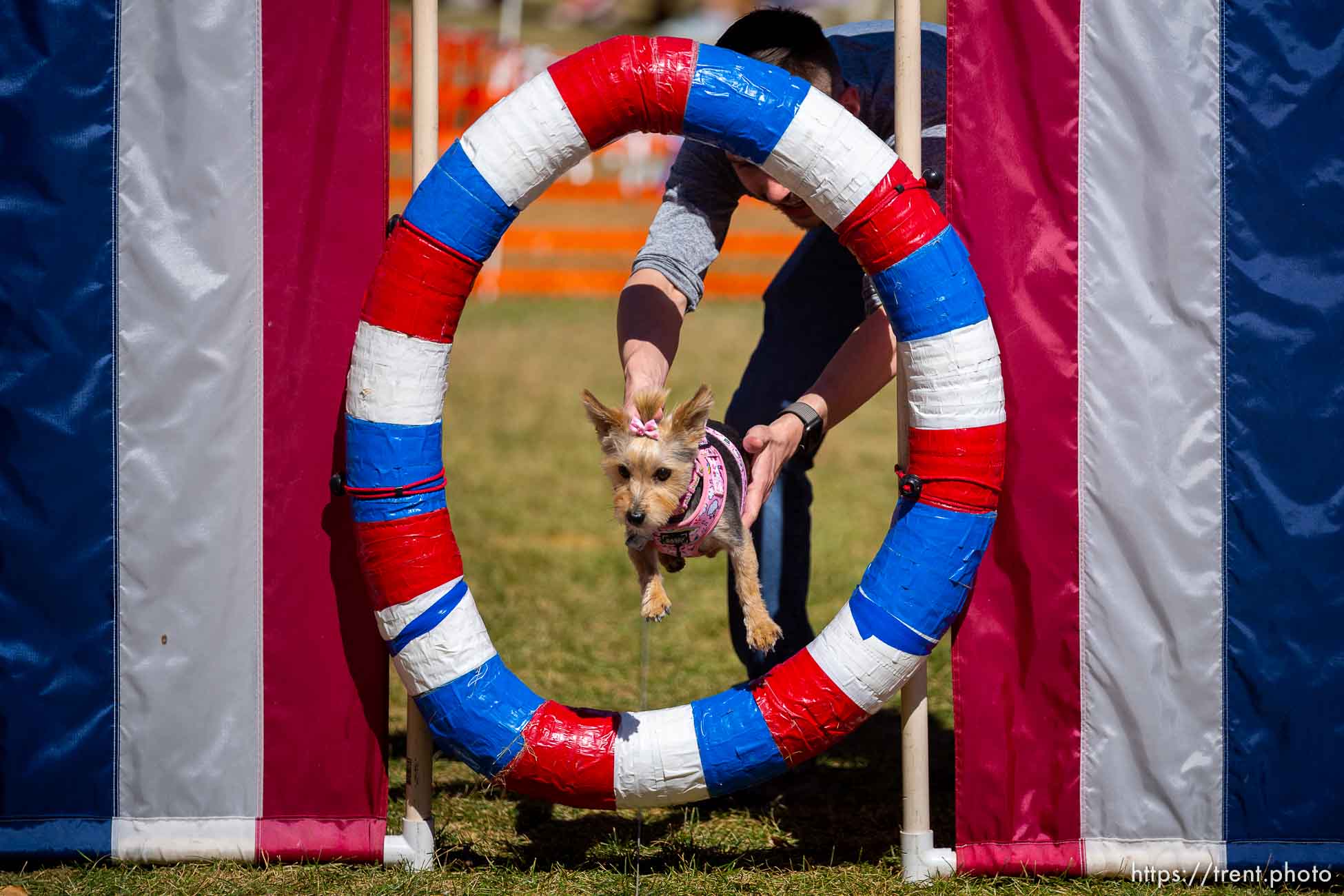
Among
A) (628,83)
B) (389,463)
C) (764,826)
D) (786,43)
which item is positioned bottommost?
(764,826)

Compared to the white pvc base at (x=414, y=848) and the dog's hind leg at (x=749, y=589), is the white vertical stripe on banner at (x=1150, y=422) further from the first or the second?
the white pvc base at (x=414, y=848)

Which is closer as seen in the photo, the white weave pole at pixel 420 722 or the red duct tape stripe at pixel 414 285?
the red duct tape stripe at pixel 414 285

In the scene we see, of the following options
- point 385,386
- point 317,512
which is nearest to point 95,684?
point 317,512

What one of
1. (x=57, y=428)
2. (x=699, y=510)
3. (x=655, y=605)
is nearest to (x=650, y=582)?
(x=655, y=605)

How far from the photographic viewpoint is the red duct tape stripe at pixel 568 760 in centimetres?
303

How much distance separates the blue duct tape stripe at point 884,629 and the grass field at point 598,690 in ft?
2.08

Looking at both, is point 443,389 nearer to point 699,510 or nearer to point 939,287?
point 699,510

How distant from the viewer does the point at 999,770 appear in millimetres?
3205

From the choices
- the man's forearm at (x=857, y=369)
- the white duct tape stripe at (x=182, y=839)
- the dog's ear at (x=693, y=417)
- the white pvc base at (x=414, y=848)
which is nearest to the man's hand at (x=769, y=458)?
the man's forearm at (x=857, y=369)

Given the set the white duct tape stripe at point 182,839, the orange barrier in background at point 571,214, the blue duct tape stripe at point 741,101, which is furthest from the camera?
the orange barrier in background at point 571,214

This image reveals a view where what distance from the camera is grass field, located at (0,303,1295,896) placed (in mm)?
3158

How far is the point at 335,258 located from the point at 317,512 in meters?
0.66

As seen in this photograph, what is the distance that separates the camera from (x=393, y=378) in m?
3.01

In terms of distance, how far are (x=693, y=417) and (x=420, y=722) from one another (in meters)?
1.12
